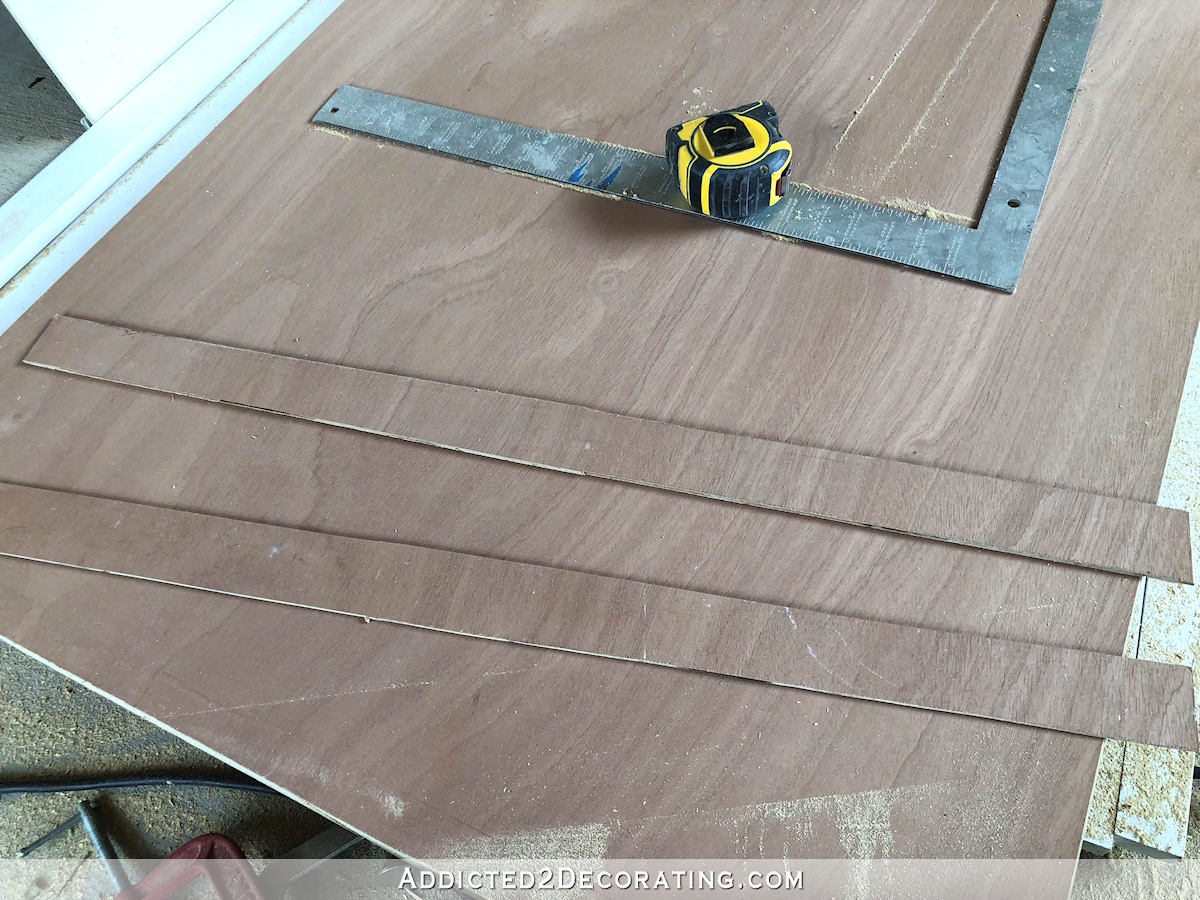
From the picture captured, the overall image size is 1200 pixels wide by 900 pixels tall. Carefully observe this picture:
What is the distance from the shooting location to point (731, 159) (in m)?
1.19

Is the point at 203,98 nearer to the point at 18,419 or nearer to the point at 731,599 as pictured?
the point at 18,419

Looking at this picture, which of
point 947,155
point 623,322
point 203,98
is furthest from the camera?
point 203,98

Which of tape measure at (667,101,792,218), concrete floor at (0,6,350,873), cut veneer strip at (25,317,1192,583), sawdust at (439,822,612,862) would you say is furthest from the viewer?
concrete floor at (0,6,350,873)

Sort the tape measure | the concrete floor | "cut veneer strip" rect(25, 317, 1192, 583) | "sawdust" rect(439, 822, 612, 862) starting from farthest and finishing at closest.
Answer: the concrete floor, the tape measure, "cut veneer strip" rect(25, 317, 1192, 583), "sawdust" rect(439, 822, 612, 862)

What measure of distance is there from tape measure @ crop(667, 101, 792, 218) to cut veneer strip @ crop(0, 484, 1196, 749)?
0.58 m

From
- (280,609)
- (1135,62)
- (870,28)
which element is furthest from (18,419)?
(1135,62)

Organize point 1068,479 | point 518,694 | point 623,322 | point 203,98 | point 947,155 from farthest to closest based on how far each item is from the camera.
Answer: point 203,98 < point 947,155 < point 623,322 < point 1068,479 < point 518,694

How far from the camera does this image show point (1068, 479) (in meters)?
1.04

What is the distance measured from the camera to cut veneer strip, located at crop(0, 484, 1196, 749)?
0.91 m

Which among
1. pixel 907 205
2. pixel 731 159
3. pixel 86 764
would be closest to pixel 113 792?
pixel 86 764

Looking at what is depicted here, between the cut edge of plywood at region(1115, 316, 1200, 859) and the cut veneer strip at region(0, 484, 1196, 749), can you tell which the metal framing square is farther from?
the cut veneer strip at region(0, 484, 1196, 749)

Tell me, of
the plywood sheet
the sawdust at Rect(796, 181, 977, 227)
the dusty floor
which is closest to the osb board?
the plywood sheet

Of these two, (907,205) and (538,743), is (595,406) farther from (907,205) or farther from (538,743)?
(907,205)

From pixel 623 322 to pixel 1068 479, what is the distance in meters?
0.59
